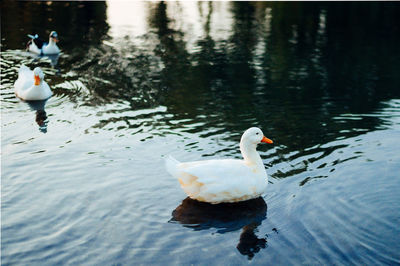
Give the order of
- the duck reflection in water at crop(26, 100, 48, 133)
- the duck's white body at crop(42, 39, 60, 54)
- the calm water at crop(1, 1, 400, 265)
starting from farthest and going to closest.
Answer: the duck's white body at crop(42, 39, 60, 54) → the duck reflection in water at crop(26, 100, 48, 133) → the calm water at crop(1, 1, 400, 265)

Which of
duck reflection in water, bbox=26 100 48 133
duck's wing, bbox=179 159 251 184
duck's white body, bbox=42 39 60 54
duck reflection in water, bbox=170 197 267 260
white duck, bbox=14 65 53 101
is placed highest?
duck's white body, bbox=42 39 60 54

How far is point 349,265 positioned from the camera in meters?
6.36

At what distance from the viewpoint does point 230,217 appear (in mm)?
7680

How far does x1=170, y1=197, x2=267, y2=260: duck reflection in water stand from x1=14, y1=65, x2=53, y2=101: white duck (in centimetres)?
683

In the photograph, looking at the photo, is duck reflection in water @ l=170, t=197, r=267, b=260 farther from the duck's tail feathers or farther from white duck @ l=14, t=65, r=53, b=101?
white duck @ l=14, t=65, r=53, b=101

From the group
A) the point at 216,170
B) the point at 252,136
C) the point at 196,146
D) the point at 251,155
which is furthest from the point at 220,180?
the point at 196,146

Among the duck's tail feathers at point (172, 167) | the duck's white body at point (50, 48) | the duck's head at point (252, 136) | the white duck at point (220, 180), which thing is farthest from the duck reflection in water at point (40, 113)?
the duck's white body at point (50, 48)

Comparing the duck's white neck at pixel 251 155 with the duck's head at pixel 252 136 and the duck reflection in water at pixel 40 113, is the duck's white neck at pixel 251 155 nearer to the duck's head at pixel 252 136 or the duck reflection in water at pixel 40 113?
the duck's head at pixel 252 136

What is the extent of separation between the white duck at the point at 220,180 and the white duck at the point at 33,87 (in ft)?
21.8

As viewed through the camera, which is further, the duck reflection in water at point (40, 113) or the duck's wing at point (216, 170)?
the duck reflection in water at point (40, 113)

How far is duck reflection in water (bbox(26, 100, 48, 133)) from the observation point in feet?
37.7

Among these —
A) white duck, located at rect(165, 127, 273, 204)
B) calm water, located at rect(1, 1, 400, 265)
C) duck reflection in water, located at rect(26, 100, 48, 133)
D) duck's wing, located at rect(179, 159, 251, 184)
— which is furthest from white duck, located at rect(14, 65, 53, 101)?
duck's wing, located at rect(179, 159, 251, 184)

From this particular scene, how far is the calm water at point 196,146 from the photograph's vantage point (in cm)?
693

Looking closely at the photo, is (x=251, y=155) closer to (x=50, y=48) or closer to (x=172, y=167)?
(x=172, y=167)
